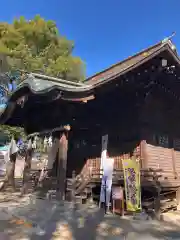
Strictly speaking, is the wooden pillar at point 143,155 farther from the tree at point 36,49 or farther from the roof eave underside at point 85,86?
the tree at point 36,49

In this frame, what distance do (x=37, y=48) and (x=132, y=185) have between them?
19.6 metres

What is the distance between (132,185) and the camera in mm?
7566

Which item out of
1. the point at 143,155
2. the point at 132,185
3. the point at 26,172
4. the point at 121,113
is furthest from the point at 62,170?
the point at 26,172

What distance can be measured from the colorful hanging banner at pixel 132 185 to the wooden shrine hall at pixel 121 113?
71 cm

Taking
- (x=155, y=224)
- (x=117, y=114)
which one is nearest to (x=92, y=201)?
(x=155, y=224)

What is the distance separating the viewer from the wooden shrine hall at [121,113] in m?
8.11

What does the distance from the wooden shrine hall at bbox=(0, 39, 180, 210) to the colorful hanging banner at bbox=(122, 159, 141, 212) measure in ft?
2.31


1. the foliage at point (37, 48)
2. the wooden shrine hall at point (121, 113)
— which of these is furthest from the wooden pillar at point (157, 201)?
the foliage at point (37, 48)

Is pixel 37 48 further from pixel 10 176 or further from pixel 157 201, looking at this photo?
pixel 157 201

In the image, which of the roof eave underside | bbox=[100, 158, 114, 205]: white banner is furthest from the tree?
bbox=[100, 158, 114, 205]: white banner

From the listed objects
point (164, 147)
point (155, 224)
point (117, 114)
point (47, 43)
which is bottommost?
point (155, 224)

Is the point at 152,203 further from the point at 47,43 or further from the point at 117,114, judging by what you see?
the point at 47,43

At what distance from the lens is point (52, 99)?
8.45 m

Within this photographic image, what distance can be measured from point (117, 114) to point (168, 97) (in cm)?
230
